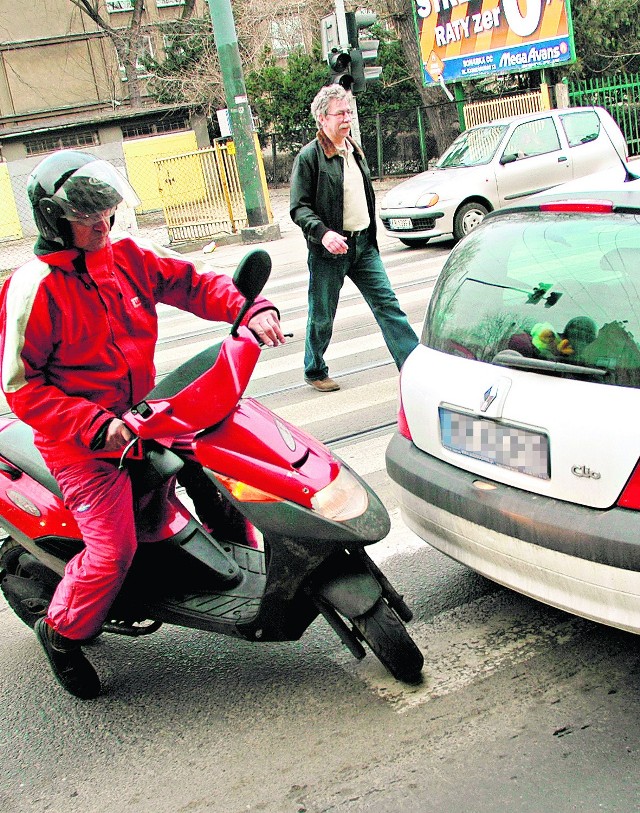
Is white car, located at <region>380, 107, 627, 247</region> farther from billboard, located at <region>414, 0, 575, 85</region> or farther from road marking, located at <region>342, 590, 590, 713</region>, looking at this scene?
road marking, located at <region>342, 590, 590, 713</region>

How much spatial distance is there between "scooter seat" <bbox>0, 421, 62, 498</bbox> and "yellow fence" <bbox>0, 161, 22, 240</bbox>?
940 inches

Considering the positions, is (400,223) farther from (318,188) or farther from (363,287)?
(318,188)

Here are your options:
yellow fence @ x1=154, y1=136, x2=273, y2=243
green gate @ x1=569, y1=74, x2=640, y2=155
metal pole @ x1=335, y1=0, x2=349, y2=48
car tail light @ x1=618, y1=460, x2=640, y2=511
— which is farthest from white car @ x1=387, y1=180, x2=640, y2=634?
green gate @ x1=569, y1=74, x2=640, y2=155

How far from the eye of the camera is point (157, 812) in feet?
9.10

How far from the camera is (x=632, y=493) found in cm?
273

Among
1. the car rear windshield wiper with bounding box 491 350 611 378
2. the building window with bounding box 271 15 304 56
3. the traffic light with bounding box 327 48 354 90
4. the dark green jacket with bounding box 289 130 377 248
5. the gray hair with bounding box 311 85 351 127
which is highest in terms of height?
the building window with bounding box 271 15 304 56

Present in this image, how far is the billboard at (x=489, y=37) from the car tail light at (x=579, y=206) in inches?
795

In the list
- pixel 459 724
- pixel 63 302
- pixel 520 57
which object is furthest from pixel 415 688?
pixel 520 57

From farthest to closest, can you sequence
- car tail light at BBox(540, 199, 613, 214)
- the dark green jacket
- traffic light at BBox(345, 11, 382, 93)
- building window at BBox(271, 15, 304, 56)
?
building window at BBox(271, 15, 304, 56)
traffic light at BBox(345, 11, 382, 93)
the dark green jacket
car tail light at BBox(540, 199, 613, 214)

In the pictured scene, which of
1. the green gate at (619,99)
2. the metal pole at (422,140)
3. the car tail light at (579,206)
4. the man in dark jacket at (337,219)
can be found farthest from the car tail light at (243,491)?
the metal pole at (422,140)

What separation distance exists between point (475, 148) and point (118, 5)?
1250 inches

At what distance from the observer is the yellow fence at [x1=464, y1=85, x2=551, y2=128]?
22.9 meters

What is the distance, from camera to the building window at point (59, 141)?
113ft

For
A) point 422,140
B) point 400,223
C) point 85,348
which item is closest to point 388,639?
point 85,348
